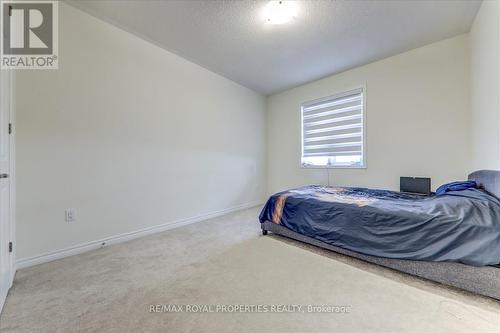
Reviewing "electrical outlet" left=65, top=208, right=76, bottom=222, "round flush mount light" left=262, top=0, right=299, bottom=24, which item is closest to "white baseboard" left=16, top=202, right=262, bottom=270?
"electrical outlet" left=65, top=208, right=76, bottom=222

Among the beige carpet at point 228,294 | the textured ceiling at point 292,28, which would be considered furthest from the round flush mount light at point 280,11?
the beige carpet at point 228,294

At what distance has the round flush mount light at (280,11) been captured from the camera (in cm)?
212

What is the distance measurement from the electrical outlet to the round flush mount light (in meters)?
2.99

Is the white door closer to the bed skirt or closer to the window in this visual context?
the bed skirt

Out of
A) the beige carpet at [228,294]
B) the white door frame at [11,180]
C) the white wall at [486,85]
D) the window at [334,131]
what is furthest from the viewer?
the window at [334,131]

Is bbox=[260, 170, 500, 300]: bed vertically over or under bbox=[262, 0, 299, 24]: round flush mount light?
under

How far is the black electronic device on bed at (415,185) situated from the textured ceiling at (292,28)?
189 cm

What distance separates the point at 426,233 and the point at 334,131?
8.19 ft

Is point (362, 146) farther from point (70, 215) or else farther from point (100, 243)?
point (70, 215)

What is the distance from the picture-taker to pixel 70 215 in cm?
220

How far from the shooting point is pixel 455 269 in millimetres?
1562

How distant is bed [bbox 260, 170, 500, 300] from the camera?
4.87 feet

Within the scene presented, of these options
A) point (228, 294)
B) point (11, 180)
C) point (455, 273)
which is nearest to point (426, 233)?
point (455, 273)

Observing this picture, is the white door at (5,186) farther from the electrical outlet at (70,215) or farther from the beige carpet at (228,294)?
the electrical outlet at (70,215)
